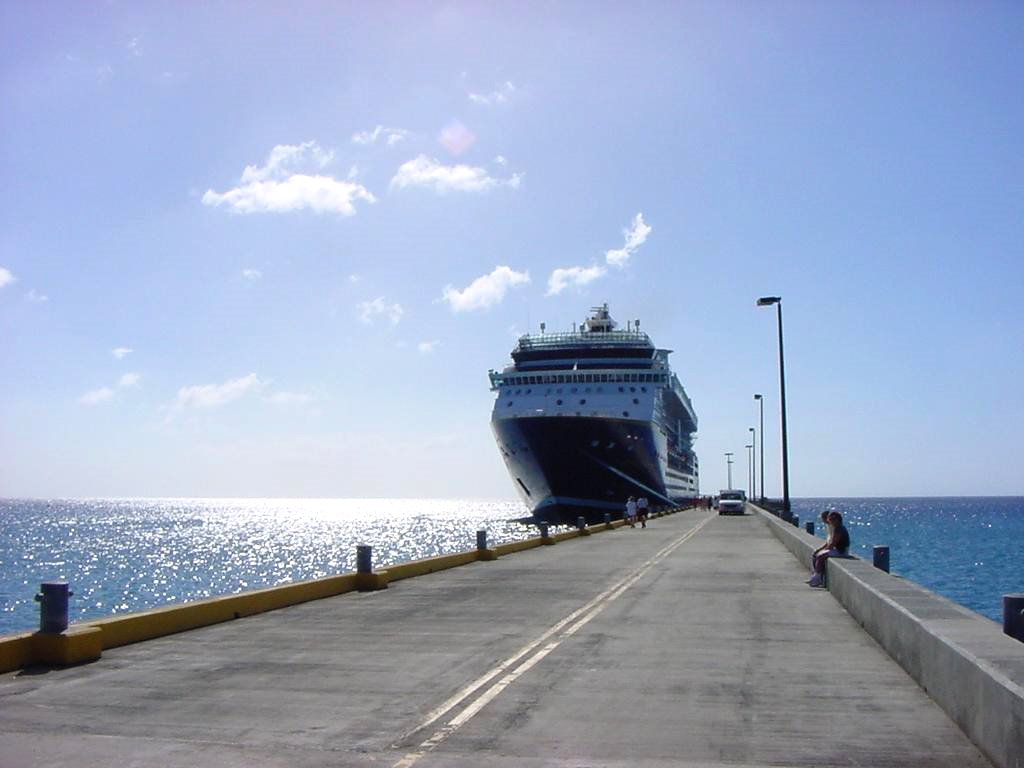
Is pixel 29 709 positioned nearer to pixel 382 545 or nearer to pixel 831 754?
pixel 831 754

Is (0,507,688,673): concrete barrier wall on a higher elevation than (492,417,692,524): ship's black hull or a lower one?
lower

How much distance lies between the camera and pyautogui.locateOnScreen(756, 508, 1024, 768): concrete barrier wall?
6.53 m

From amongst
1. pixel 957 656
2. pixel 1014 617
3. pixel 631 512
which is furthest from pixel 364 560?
pixel 631 512

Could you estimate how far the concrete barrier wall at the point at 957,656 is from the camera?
21.4 ft

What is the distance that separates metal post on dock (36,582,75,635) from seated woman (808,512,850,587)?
38.9ft

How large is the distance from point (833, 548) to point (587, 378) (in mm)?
54641

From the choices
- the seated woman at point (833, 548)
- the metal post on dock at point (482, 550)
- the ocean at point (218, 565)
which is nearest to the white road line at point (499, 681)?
the seated woman at point (833, 548)

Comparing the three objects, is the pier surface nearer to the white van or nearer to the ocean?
the ocean

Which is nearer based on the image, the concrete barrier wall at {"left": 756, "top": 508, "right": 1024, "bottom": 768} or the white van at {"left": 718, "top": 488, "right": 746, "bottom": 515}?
the concrete barrier wall at {"left": 756, "top": 508, "right": 1024, "bottom": 768}

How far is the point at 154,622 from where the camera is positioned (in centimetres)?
1295

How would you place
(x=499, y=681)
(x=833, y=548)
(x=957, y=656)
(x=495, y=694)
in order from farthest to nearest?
(x=833, y=548)
(x=499, y=681)
(x=495, y=694)
(x=957, y=656)

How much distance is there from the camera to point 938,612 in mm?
10336

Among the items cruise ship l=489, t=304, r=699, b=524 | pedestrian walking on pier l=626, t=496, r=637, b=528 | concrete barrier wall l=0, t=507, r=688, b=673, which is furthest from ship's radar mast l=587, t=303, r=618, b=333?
concrete barrier wall l=0, t=507, r=688, b=673

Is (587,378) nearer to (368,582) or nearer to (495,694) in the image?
(368,582)
